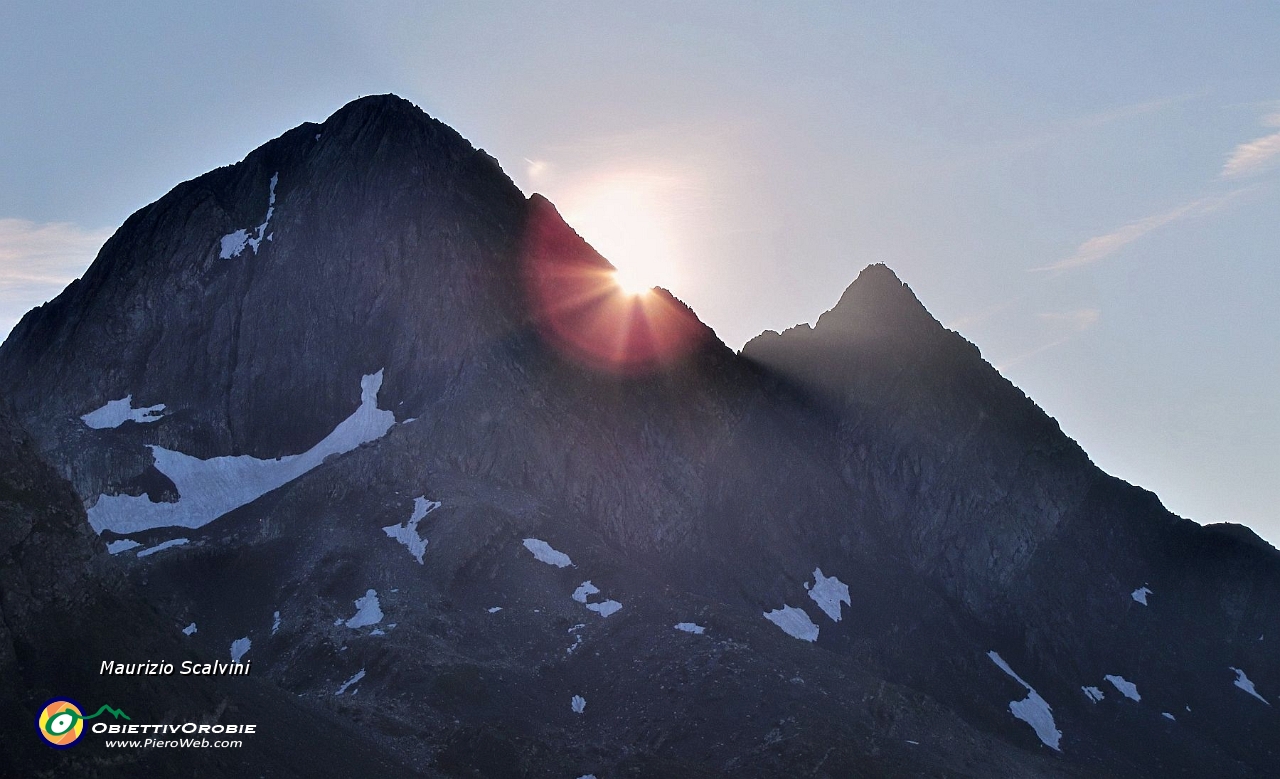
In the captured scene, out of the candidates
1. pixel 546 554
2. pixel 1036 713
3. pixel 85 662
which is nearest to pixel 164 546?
pixel 546 554

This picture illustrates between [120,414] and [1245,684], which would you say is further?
[1245,684]

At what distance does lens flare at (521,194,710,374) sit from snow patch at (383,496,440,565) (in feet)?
100

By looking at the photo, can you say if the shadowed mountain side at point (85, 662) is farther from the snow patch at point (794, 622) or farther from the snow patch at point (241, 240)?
the snow patch at point (241, 240)

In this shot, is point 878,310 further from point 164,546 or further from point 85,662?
point 85,662

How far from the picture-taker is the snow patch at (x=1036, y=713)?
130 meters

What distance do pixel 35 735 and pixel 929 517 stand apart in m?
128

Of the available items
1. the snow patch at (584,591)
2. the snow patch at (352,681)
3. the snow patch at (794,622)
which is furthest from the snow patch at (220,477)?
the snow patch at (794,622)

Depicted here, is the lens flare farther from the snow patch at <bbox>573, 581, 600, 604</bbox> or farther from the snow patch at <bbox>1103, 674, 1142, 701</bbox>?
the snow patch at <bbox>1103, 674, 1142, 701</bbox>

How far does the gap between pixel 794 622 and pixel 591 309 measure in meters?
45.4

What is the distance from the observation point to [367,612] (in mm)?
99688

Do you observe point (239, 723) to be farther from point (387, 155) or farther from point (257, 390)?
point (387, 155)

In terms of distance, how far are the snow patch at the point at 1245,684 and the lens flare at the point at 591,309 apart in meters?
85.7

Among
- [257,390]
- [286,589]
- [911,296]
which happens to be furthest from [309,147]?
[911,296]

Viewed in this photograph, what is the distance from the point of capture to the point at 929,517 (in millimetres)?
162375
